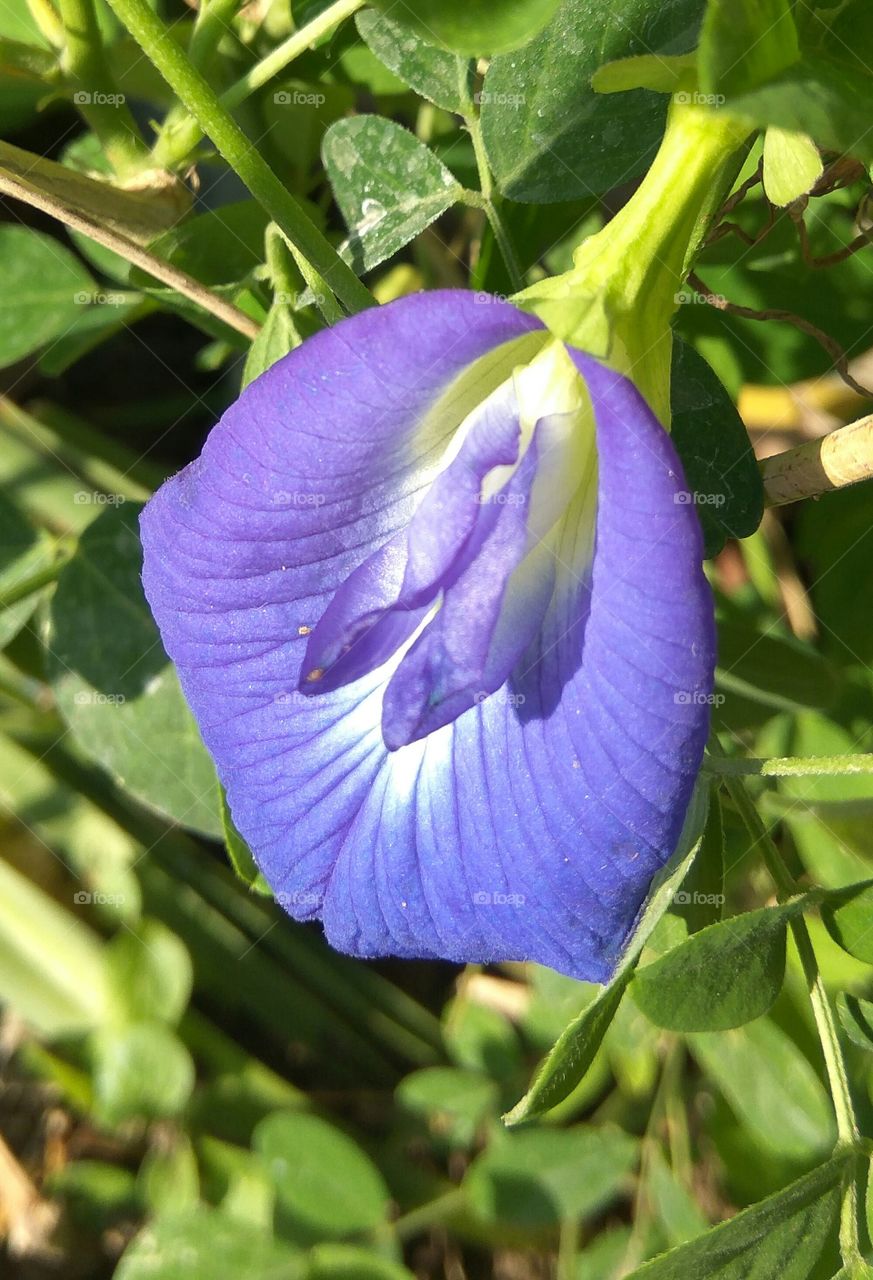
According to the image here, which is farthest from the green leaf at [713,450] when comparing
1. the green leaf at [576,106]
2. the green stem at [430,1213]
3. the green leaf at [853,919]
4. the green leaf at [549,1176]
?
the green stem at [430,1213]

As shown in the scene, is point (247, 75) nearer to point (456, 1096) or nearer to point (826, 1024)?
point (826, 1024)

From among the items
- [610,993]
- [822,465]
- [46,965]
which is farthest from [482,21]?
[46,965]

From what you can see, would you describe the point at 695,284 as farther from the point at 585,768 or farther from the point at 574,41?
the point at 585,768

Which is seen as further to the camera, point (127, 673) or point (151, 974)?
point (151, 974)

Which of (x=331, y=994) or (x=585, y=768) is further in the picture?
(x=331, y=994)

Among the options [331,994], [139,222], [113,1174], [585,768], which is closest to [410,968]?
[331,994]
